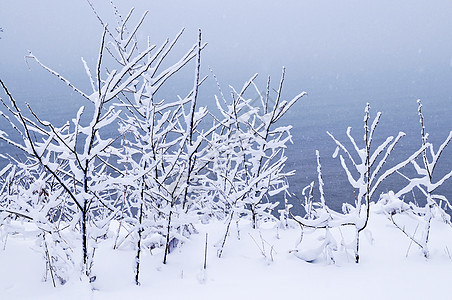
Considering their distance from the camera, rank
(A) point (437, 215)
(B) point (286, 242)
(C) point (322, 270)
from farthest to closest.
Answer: (A) point (437, 215) → (B) point (286, 242) → (C) point (322, 270)

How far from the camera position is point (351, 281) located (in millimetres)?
2771

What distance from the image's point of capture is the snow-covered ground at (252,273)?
8.50ft

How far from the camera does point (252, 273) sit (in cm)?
297

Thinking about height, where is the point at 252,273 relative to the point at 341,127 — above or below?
below

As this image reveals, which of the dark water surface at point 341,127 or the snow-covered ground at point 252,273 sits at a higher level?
the dark water surface at point 341,127

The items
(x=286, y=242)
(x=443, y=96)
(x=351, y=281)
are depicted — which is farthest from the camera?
(x=443, y=96)

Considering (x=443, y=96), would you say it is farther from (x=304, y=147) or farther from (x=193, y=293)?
(x=193, y=293)

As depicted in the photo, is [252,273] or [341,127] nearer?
[252,273]

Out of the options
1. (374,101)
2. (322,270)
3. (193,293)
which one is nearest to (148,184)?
(193,293)

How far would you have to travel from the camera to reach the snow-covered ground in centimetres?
259

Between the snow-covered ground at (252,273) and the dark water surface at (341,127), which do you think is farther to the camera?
the dark water surface at (341,127)

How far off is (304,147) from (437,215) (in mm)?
37035

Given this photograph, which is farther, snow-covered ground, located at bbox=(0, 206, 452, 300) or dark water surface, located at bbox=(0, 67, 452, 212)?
dark water surface, located at bbox=(0, 67, 452, 212)

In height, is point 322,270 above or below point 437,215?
below
